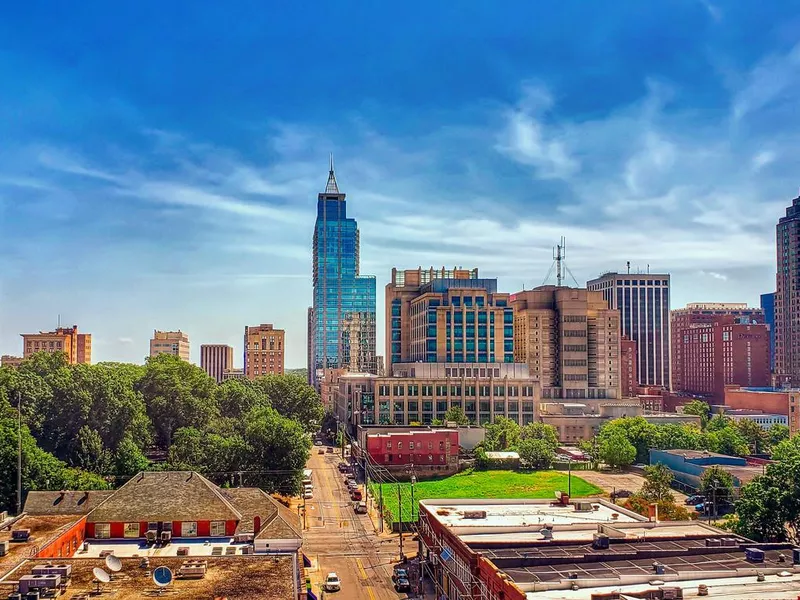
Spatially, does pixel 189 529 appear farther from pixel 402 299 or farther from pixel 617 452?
pixel 402 299

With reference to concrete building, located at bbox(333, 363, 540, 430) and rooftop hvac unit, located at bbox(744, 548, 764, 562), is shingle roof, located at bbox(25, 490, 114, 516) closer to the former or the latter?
rooftop hvac unit, located at bbox(744, 548, 764, 562)

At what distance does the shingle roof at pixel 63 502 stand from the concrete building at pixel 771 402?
126 m

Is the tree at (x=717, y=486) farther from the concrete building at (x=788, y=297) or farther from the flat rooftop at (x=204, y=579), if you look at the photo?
the concrete building at (x=788, y=297)

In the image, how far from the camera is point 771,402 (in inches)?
6019

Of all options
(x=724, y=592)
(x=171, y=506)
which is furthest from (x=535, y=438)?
(x=724, y=592)

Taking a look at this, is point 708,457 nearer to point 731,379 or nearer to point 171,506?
point 171,506

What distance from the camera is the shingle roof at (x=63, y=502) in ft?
174

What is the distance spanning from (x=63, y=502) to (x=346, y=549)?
24083 mm

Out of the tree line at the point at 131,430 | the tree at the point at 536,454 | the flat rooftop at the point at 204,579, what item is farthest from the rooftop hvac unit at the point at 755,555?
the tree at the point at 536,454

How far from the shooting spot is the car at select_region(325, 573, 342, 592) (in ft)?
177

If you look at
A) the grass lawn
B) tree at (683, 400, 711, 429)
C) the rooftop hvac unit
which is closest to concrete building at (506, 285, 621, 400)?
tree at (683, 400, 711, 429)

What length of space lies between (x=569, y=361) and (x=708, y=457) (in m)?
63.9

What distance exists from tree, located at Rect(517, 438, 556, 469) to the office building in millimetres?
71144

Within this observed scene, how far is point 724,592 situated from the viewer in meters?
34.2
